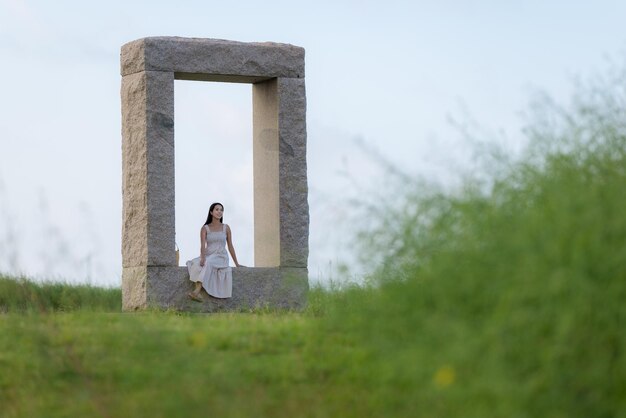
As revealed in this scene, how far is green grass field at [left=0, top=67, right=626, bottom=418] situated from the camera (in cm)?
457

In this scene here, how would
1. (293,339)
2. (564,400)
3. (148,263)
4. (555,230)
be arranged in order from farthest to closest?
(148,263) < (293,339) < (555,230) < (564,400)

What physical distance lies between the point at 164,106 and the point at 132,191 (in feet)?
3.27

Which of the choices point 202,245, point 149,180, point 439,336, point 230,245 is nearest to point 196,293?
point 202,245

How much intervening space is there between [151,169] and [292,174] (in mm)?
1607

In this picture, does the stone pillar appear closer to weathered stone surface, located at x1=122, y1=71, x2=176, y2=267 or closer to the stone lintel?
weathered stone surface, located at x1=122, y1=71, x2=176, y2=267

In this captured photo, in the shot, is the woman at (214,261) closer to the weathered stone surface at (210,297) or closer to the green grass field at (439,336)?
the weathered stone surface at (210,297)

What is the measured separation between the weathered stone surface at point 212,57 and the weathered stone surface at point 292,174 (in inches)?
8.5

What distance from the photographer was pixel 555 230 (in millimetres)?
4824

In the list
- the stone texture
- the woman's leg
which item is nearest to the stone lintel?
the stone texture

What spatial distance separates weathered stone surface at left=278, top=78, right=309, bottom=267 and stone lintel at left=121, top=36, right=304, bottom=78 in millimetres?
203

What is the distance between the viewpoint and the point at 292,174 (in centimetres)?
1277

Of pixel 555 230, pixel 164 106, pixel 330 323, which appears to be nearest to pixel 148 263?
pixel 164 106

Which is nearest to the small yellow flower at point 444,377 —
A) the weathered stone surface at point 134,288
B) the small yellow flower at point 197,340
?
the small yellow flower at point 197,340

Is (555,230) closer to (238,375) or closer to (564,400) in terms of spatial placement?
(564,400)
